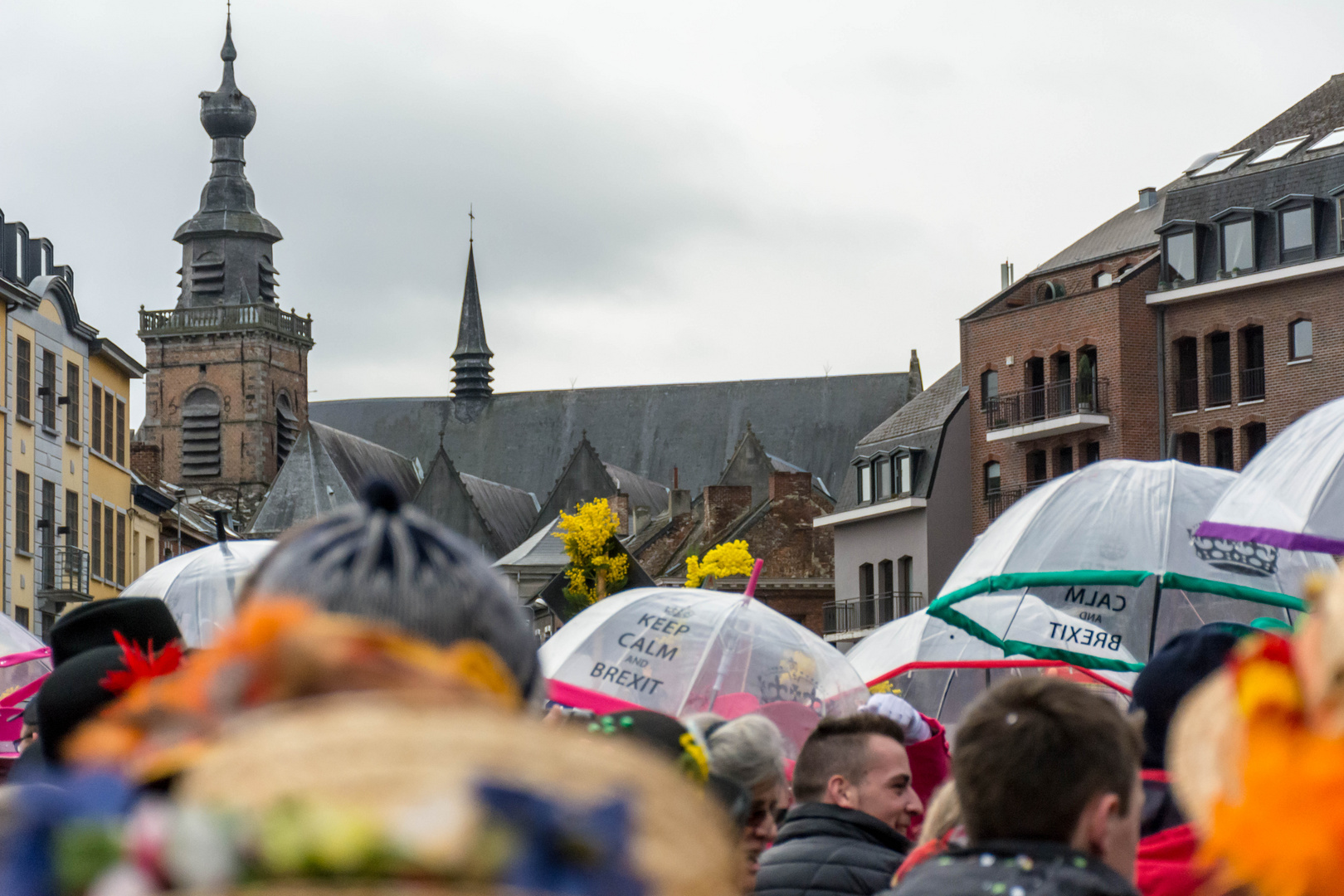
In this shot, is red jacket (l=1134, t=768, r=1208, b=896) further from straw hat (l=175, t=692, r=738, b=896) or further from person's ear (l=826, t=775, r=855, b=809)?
straw hat (l=175, t=692, r=738, b=896)

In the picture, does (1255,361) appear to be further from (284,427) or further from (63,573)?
(284,427)

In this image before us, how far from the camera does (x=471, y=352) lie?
103 metres

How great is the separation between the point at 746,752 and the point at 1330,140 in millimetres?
43882

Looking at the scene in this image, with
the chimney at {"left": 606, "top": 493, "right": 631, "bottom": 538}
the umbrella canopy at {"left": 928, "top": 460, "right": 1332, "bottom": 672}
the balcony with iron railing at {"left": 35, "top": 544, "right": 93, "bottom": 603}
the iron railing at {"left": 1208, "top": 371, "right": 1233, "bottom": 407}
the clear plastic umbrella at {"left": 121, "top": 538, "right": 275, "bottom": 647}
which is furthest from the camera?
the chimney at {"left": 606, "top": 493, "right": 631, "bottom": 538}

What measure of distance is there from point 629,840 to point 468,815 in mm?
145

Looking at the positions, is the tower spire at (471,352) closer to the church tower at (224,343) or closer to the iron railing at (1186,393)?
the church tower at (224,343)

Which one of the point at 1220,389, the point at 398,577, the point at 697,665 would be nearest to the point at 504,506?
the point at 1220,389

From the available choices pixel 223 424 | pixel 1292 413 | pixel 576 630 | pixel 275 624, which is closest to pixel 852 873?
pixel 275 624

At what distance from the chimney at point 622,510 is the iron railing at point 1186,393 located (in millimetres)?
32865

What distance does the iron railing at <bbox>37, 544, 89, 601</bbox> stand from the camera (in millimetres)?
44188

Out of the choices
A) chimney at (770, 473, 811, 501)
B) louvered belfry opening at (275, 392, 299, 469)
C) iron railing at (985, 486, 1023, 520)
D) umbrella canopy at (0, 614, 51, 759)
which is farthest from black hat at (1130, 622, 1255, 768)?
louvered belfry opening at (275, 392, 299, 469)

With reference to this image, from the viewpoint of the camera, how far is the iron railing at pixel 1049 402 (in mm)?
47375

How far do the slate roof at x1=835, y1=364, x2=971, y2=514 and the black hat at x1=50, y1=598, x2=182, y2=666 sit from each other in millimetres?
49670

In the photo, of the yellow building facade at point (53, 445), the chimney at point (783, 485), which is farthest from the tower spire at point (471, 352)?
the yellow building facade at point (53, 445)
